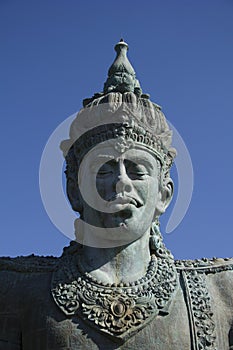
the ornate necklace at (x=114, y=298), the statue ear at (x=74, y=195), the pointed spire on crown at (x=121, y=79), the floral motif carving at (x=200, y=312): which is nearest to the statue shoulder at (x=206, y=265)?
the floral motif carving at (x=200, y=312)

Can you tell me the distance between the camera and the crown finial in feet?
33.7

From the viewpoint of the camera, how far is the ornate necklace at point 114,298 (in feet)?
29.9

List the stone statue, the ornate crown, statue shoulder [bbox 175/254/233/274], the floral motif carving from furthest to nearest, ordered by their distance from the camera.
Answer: statue shoulder [bbox 175/254/233/274] < the ornate crown < the floral motif carving < the stone statue

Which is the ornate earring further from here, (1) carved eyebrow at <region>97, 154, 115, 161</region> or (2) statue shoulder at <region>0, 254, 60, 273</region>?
(2) statue shoulder at <region>0, 254, 60, 273</region>

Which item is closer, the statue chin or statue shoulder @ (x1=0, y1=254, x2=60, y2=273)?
the statue chin

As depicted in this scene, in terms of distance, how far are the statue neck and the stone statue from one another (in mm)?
13

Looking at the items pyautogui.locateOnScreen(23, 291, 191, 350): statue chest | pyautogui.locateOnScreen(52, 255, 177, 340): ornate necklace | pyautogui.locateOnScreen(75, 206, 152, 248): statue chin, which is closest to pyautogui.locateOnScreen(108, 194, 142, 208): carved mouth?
pyautogui.locateOnScreen(75, 206, 152, 248): statue chin

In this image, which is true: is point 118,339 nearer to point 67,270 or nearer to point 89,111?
point 67,270

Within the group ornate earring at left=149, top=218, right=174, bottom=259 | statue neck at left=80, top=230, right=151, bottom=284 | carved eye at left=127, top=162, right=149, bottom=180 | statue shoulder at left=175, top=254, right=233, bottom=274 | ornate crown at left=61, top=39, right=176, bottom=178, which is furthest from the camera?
statue shoulder at left=175, top=254, right=233, bottom=274

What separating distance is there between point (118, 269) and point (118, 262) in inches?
3.6

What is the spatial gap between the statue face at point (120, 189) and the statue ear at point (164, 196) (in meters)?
0.12

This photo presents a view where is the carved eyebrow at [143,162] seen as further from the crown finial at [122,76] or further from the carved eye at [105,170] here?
the crown finial at [122,76]

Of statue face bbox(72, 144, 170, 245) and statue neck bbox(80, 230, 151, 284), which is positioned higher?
statue face bbox(72, 144, 170, 245)

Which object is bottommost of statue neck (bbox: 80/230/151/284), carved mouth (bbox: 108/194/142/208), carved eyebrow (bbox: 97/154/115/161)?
statue neck (bbox: 80/230/151/284)
